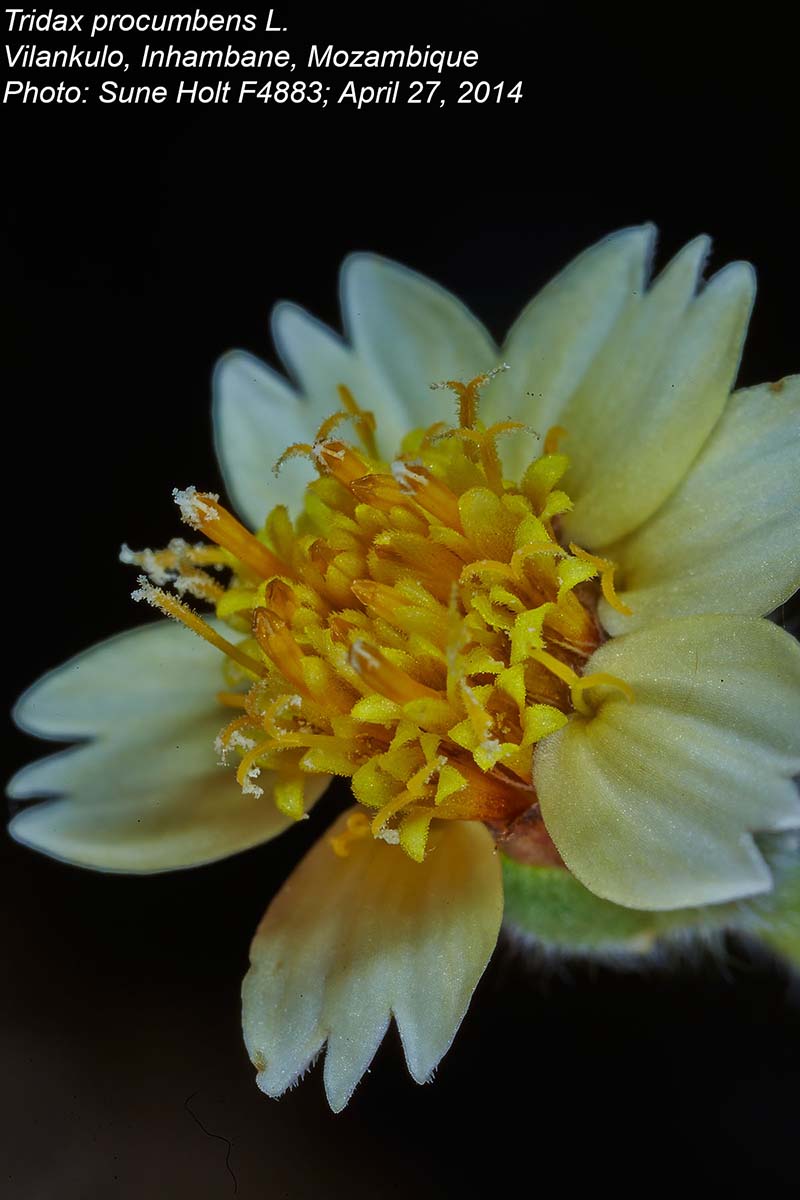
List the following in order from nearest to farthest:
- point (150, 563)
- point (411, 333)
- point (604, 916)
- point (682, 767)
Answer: point (682, 767) < point (604, 916) < point (150, 563) < point (411, 333)

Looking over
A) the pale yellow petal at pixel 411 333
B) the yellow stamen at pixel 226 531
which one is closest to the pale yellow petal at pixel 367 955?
Answer: the yellow stamen at pixel 226 531

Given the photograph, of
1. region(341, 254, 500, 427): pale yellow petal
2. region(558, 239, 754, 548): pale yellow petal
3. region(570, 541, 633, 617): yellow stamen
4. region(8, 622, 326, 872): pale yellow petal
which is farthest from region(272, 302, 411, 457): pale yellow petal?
region(570, 541, 633, 617): yellow stamen

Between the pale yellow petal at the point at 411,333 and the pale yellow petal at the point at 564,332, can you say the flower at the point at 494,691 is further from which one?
the pale yellow petal at the point at 411,333

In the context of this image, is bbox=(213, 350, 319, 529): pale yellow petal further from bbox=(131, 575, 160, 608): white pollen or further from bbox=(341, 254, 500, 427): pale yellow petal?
bbox=(131, 575, 160, 608): white pollen

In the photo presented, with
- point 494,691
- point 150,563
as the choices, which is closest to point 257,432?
point 150,563

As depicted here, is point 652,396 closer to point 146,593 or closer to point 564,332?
point 564,332


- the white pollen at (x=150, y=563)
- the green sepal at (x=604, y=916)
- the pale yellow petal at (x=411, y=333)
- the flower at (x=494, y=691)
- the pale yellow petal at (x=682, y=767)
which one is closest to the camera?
the pale yellow petal at (x=682, y=767)
